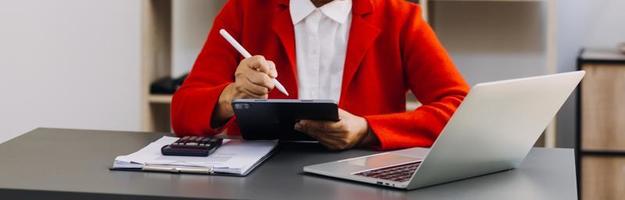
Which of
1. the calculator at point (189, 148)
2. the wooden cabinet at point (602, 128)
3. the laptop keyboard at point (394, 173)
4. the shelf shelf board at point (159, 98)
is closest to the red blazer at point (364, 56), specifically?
the calculator at point (189, 148)

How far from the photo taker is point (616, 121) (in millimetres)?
3020

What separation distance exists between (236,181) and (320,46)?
2.25 feet

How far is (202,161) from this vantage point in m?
1.52

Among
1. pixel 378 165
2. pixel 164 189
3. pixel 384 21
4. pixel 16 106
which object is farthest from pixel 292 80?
pixel 16 106

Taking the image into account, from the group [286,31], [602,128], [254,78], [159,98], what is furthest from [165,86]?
[254,78]

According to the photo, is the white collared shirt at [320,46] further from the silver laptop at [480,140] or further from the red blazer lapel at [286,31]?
the silver laptop at [480,140]

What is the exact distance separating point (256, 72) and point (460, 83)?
18.5 inches

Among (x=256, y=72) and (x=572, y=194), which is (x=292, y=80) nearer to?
(x=256, y=72)

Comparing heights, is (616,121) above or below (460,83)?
below

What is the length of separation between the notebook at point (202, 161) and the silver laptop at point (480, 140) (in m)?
0.11

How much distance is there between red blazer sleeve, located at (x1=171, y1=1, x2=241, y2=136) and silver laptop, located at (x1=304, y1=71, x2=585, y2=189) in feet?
1.27

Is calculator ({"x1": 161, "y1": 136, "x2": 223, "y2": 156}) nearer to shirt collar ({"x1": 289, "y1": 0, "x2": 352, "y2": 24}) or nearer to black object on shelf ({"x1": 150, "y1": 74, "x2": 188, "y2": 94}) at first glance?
shirt collar ({"x1": 289, "y1": 0, "x2": 352, "y2": 24})

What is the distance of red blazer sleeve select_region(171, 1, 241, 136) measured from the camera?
73.1 inches

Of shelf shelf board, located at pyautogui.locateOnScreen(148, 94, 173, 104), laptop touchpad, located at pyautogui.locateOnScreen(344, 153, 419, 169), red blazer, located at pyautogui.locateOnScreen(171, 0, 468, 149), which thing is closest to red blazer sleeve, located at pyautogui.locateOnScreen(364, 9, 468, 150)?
red blazer, located at pyautogui.locateOnScreen(171, 0, 468, 149)
